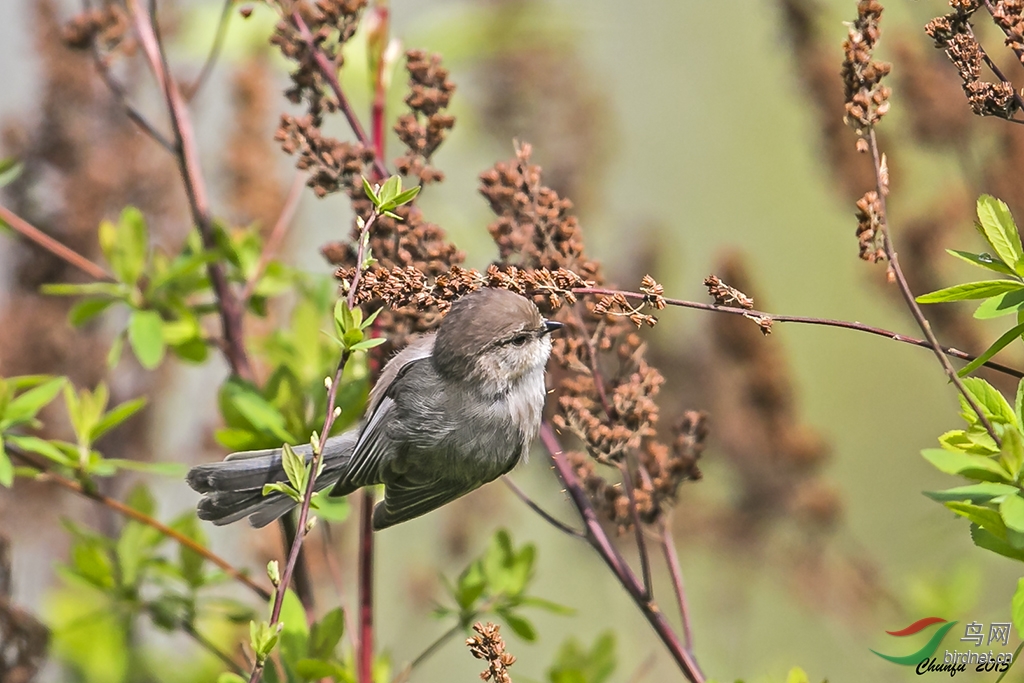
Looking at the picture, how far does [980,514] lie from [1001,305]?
1.12 ft

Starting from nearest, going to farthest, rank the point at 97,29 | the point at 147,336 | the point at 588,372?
the point at 588,372, the point at 147,336, the point at 97,29

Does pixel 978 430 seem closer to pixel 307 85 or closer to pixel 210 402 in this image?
pixel 307 85

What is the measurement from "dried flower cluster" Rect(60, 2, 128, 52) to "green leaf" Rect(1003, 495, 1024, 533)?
2.56 m

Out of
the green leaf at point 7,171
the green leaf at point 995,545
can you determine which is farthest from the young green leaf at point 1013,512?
the green leaf at point 7,171

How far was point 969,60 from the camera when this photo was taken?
1.60 meters

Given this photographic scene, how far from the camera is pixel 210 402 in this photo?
14.1 ft

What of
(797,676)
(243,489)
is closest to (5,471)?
(243,489)

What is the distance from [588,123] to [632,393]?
2.76 m

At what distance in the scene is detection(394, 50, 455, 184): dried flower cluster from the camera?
2238 millimetres

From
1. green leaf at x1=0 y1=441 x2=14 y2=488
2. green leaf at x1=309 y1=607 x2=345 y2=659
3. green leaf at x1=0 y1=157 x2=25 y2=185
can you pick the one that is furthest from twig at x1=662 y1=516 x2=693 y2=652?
green leaf at x1=0 y1=157 x2=25 y2=185

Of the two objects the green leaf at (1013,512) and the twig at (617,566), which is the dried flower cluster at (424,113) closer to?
the twig at (617,566)

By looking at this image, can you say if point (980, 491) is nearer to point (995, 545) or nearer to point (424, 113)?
point (995, 545)

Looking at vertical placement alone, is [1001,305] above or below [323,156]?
below

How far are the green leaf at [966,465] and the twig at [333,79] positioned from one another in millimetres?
1379
